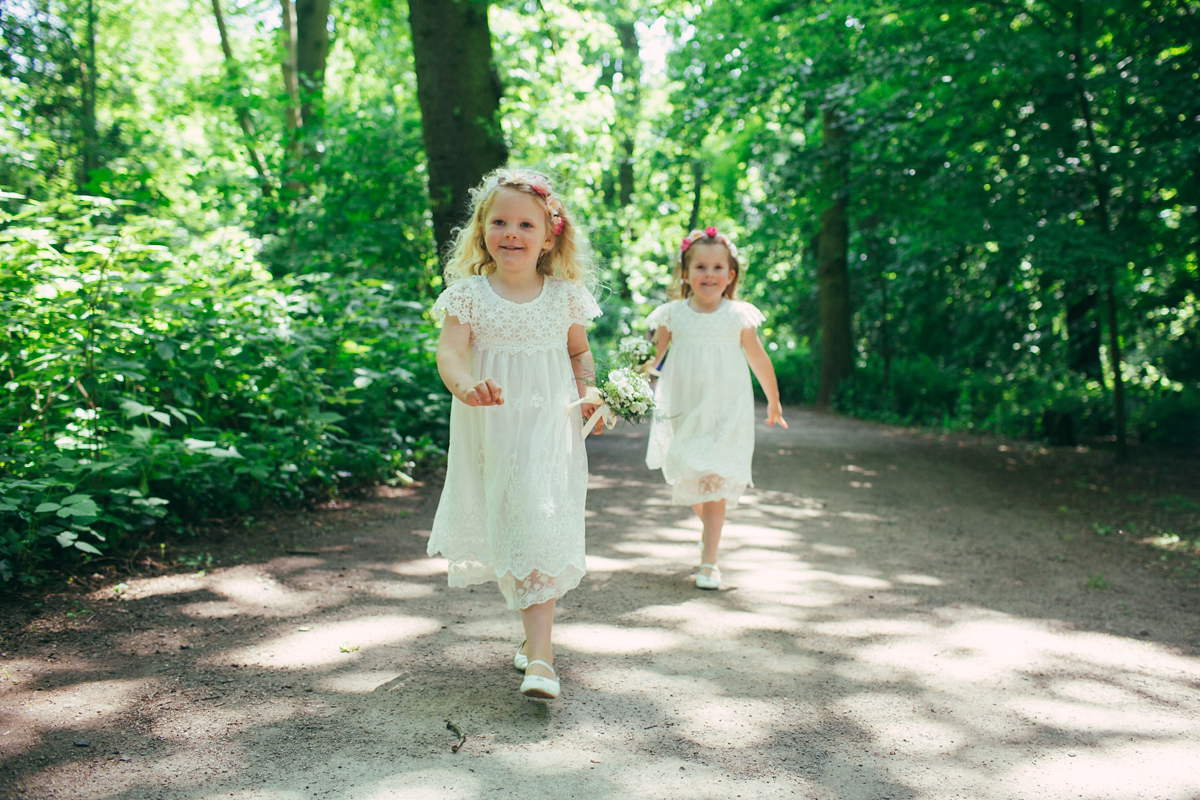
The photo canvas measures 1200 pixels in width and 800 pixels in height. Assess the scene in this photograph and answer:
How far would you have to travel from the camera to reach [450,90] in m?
9.41

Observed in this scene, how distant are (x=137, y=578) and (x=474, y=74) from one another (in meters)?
6.97

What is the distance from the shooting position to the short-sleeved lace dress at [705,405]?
193 inches

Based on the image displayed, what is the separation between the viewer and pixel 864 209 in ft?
32.6

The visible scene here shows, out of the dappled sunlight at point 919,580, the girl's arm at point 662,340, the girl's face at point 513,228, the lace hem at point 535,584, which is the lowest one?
the dappled sunlight at point 919,580

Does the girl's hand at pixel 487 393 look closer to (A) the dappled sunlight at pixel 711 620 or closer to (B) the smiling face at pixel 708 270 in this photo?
(A) the dappled sunlight at pixel 711 620

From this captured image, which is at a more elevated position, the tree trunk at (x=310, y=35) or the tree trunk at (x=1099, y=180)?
the tree trunk at (x=310, y=35)

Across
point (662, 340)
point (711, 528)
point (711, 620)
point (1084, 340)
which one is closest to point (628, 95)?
point (1084, 340)

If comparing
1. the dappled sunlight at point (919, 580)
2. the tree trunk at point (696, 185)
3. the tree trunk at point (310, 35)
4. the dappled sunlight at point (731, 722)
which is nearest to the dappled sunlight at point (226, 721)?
the dappled sunlight at point (731, 722)

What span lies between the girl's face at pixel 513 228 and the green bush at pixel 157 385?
2118 millimetres

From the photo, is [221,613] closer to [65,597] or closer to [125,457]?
[65,597]

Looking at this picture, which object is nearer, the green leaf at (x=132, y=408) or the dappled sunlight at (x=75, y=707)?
the dappled sunlight at (x=75, y=707)

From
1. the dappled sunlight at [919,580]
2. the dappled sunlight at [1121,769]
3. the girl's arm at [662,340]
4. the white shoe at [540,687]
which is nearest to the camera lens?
the dappled sunlight at [1121,769]

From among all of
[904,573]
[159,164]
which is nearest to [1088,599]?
[904,573]

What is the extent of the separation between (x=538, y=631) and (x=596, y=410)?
919 mm
